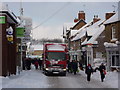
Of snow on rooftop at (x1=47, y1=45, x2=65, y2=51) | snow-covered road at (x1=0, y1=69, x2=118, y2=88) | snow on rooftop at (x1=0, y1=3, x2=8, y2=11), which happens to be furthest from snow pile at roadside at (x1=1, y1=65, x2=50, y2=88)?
snow on rooftop at (x1=0, y1=3, x2=8, y2=11)

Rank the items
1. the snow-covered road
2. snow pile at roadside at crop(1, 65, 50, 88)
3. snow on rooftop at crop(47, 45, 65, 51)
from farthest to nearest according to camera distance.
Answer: snow on rooftop at crop(47, 45, 65, 51), the snow-covered road, snow pile at roadside at crop(1, 65, 50, 88)

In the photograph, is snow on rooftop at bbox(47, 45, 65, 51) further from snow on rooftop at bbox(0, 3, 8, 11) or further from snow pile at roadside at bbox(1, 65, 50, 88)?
snow on rooftop at bbox(0, 3, 8, 11)

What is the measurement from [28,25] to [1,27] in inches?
659

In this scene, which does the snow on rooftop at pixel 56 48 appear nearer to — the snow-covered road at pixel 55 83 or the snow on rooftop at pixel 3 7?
the snow-covered road at pixel 55 83

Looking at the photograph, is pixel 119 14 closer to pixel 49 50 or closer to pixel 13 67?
pixel 49 50

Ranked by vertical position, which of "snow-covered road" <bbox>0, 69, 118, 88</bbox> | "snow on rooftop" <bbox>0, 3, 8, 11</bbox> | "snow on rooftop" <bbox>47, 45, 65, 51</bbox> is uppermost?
"snow on rooftop" <bbox>0, 3, 8, 11</bbox>

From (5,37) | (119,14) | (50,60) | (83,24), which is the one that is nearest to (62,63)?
(50,60)

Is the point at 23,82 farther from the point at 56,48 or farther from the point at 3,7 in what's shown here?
the point at 56,48

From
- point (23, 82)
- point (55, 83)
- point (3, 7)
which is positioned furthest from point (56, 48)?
point (23, 82)

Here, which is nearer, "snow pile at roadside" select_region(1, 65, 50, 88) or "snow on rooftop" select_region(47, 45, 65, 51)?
"snow pile at roadside" select_region(1, 65, 50, 88)

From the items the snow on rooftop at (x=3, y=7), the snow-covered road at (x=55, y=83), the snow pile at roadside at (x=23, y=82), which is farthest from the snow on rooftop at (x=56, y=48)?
the snow on rooftop at (x=3, y=7)

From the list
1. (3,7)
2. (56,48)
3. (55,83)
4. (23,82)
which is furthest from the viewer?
(56,48)

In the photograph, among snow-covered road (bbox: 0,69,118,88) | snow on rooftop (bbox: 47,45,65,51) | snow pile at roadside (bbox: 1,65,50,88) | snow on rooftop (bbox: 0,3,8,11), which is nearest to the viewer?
snow pile at roadside (bbox: 1,65,50,88)

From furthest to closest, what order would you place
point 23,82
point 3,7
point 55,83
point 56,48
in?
point 56,48, point 3,7, point 55,83, point 23,82
